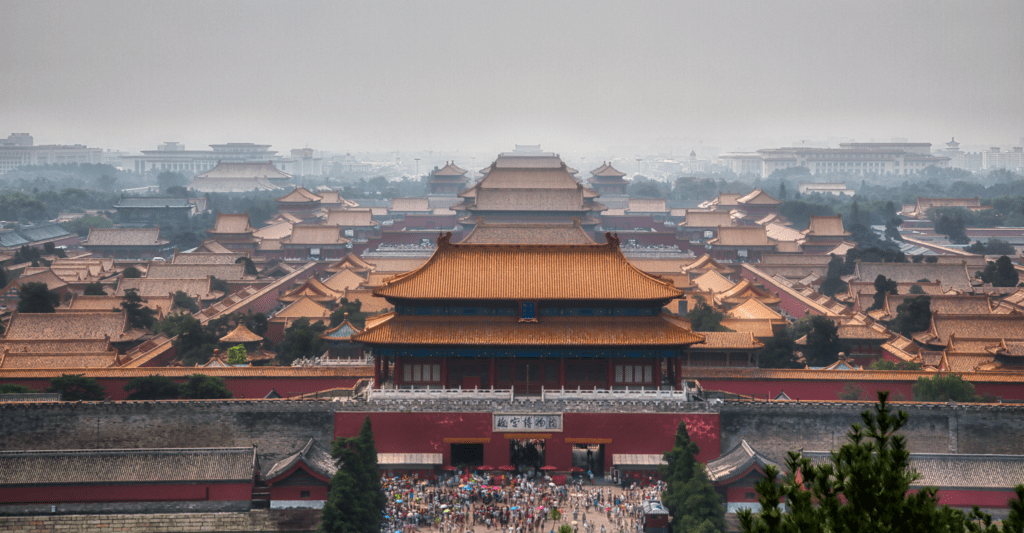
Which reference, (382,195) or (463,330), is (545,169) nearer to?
(463,330)

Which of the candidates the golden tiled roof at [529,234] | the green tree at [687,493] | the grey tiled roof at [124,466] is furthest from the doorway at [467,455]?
the golden tiled roof at [529,234]

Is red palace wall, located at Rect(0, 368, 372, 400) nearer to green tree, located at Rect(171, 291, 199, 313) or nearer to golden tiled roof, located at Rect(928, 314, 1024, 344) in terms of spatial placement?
green tree, located at Rect(171, 291, 199, 313)

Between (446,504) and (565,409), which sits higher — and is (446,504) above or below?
below

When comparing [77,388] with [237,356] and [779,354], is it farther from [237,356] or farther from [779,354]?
[779,354]

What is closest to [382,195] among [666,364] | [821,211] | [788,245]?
[821,211]

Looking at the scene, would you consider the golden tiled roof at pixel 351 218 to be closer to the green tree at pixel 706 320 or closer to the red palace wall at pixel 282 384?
the green tree at pixel 706 320

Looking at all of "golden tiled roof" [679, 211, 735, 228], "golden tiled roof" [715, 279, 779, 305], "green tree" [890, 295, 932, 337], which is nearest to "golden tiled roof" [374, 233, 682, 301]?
"green tree" [890, 295, 932, 337]

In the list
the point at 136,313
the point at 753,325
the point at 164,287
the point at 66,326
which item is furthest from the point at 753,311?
the point at 164,287
